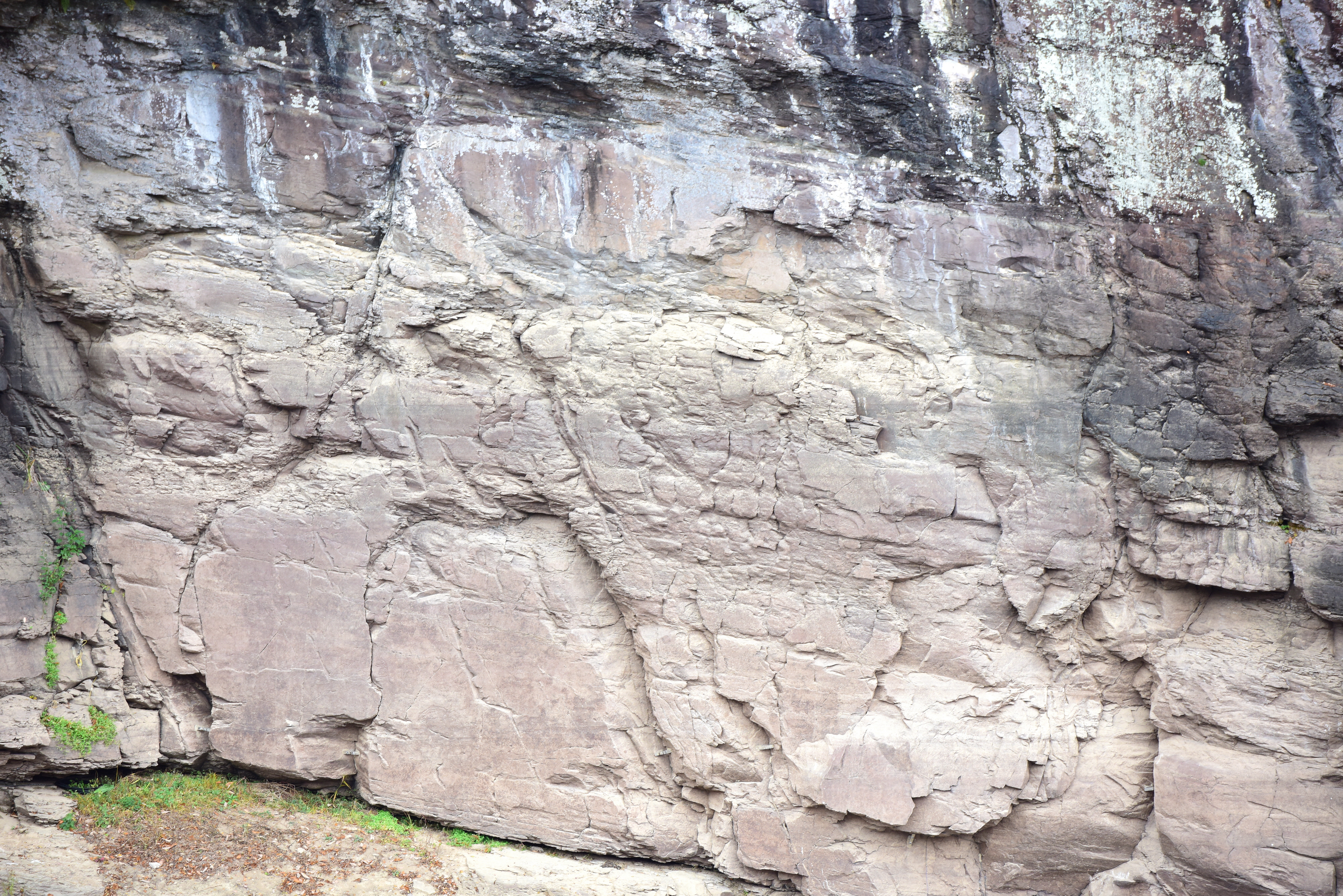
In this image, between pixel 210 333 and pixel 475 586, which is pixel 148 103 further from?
pixel 475 586

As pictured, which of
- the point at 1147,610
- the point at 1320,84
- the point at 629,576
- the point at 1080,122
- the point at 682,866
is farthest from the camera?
the point at 682,866

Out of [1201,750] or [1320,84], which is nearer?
[1320,84]

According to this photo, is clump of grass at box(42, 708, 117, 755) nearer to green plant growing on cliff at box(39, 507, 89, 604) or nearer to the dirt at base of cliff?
green plant growing on cliff at box(39, 507, 89, 604)

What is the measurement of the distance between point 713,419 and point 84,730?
13.6ft

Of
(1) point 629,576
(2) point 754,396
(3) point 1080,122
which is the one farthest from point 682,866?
(3) point 1080,122

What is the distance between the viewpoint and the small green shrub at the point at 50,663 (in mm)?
5926

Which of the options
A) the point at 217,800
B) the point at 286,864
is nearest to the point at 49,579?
the point at 217,800

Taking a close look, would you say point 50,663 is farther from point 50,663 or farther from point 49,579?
point 49,579

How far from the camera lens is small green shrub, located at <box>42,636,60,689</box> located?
5926 mm

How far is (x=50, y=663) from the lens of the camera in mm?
5926

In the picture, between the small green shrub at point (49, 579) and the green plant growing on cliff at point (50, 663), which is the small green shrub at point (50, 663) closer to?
the green plant growing on cliff at point (50, 663)

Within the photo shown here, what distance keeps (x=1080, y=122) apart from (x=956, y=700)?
301 centimetres

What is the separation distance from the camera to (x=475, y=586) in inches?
230

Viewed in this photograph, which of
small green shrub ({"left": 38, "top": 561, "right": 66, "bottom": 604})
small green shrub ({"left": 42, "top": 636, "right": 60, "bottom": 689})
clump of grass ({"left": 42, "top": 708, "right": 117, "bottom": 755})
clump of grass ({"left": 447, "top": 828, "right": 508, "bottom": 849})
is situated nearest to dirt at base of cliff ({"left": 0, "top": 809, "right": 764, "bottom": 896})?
clump of grass ({"left": 447, "top": 828, "right": 508, "bottom": 849})
